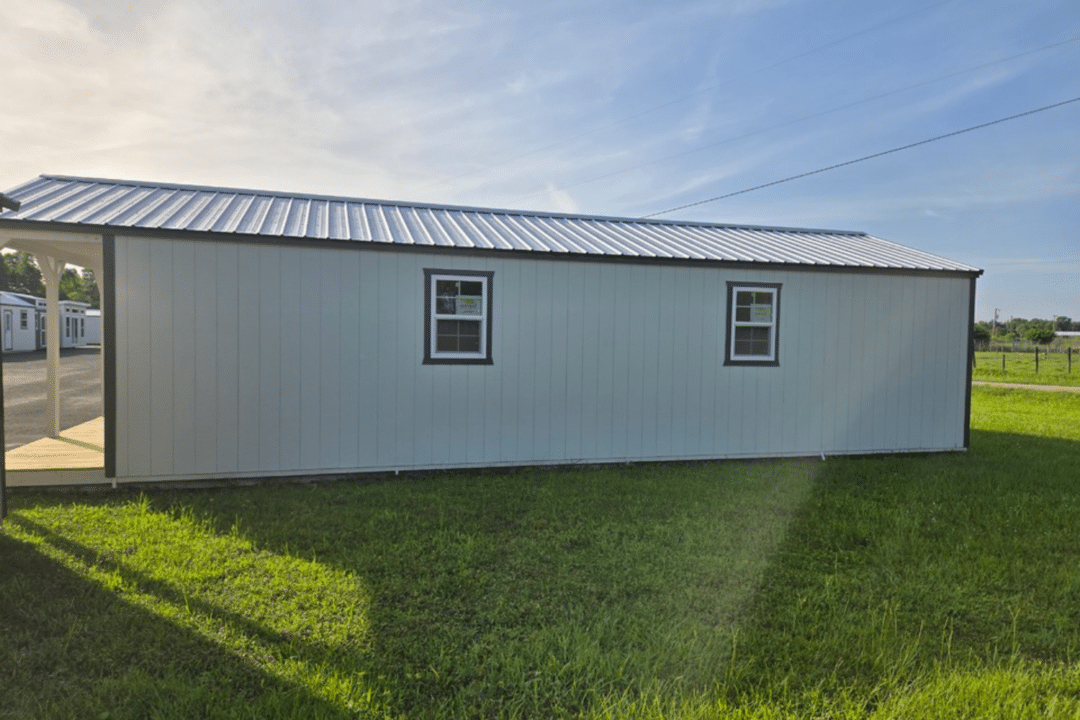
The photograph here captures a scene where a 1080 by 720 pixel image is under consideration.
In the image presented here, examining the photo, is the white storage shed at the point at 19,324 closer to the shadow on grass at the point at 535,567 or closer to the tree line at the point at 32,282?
the tree line at the point at 32,282

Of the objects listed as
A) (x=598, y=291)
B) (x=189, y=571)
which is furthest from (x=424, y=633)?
(x=598, y=291)

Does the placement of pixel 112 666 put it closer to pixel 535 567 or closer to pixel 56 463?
pixel 535 567

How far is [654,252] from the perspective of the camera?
28.6 ft

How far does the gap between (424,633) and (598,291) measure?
17.9 ft

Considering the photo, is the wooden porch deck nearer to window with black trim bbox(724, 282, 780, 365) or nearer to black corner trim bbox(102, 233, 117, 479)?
black corner trim bbox(102, 233, 117, 479)

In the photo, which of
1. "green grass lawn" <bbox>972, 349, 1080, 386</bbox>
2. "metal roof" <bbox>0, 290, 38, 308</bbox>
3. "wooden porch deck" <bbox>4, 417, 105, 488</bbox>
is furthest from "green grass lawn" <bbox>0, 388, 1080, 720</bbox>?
"metal roof" <bbox>0, 290, 38, 308</bbox>

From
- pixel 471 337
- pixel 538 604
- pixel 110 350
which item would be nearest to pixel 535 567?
pixel 538 604

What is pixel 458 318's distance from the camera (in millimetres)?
7863

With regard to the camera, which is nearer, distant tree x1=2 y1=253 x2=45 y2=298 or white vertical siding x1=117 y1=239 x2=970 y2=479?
white vertical siding x1=117 y1=239 x2=970 y2=479

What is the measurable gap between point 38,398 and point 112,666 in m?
13.2

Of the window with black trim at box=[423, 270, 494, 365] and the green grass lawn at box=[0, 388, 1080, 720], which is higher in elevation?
the window with black trim at box=[423, 270, 494, 365]

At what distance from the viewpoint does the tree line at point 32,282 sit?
182 feet

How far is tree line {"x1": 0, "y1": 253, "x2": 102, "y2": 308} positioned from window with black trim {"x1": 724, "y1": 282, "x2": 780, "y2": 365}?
59.3 meters

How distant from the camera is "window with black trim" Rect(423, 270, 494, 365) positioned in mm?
7773
